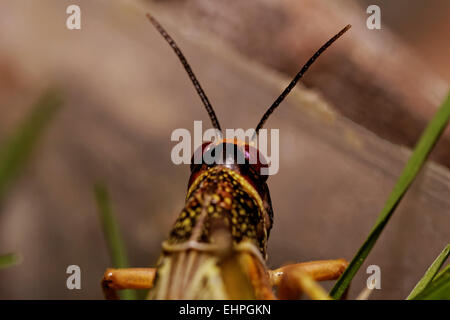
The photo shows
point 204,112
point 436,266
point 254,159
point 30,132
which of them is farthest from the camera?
point 204,112

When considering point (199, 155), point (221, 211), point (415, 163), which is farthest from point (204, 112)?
point (415, 163)

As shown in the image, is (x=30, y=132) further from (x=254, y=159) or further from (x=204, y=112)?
(x=204, y=112)

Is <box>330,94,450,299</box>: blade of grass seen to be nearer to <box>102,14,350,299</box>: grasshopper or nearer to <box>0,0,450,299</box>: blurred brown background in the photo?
<box>102,14,350,299</box>: grasshopper

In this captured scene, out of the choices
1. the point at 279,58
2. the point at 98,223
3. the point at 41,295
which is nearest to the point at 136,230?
the point at 98,223

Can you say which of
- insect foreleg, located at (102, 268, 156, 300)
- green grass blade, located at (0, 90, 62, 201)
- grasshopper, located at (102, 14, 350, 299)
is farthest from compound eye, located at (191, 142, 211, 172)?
green grass blade, located at (0, 90, 62, 201)
